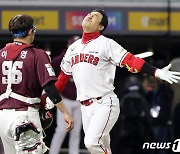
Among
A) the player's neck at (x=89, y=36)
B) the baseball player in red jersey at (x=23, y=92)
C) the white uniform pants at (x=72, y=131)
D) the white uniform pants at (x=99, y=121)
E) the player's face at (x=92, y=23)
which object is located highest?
the player's face at (x=92, y=23)

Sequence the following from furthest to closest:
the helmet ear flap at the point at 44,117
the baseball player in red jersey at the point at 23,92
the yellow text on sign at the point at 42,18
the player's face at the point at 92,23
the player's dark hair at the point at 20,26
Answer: the yellow text on sign at the point at 42,18 → the player's face at the point at 92,23 → the helmet ear flap at the point at 44,117 → the player's dark hair at the point at 20,26 → the baseball player in red jersey at the point at 23,92

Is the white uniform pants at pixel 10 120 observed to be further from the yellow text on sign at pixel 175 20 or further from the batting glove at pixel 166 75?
the yellow text on sign at pixel 175 20

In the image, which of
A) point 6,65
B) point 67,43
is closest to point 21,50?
point 6,65

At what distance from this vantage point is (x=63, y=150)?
10.5 metres

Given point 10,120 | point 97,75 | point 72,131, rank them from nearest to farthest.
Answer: point 10,120, point 97,75, point 72,131

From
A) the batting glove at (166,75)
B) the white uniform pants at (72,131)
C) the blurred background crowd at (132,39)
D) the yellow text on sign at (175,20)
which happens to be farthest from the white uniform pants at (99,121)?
the yellow text on sign at (175,20)

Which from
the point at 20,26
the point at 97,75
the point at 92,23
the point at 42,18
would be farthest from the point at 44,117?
the point at 42,18

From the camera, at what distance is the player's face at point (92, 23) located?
288 inches

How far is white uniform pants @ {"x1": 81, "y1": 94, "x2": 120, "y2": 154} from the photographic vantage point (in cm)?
704

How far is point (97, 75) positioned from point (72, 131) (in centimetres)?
274

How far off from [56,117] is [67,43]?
98 cm

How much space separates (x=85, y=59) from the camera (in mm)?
7191

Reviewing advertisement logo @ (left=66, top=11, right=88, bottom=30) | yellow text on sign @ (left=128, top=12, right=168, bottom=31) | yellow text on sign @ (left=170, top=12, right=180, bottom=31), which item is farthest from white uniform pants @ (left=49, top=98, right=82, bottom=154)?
yellow text on sign @ (left=170, top=12, right=180, bottom=31)

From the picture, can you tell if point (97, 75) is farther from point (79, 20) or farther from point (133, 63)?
point (79, 20)
